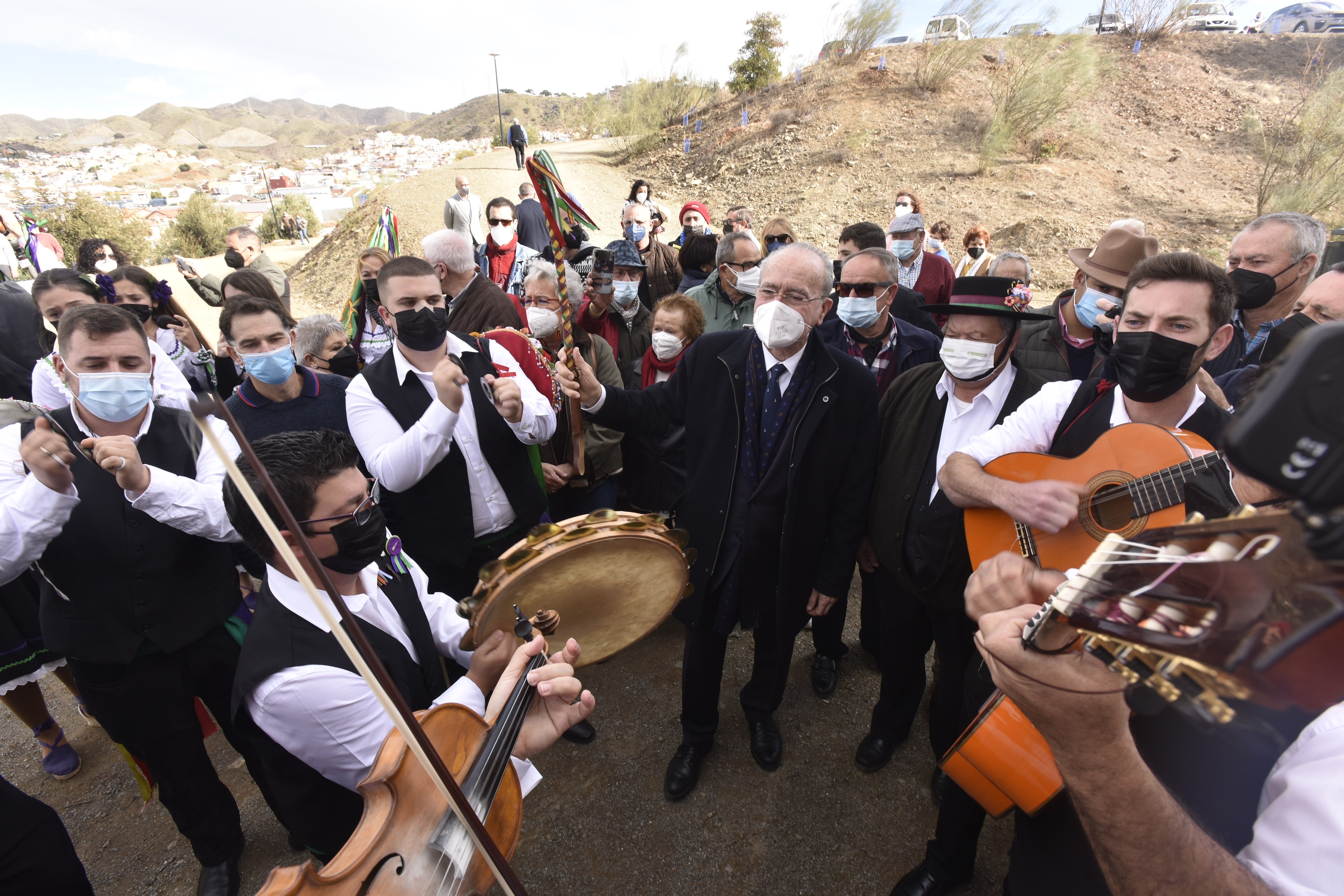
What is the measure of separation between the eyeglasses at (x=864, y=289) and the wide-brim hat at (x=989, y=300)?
0.72 m

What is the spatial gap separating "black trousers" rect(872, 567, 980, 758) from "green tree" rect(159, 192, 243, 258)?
28.8 meters

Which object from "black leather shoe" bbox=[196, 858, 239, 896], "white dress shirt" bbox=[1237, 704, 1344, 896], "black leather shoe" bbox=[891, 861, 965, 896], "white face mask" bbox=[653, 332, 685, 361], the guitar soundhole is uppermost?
"white dress shirt" bbox=[1237, 704, 1344, 896]

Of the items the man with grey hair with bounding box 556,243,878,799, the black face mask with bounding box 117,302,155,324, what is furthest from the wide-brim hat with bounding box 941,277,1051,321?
the black face mask with bounding box 117,302,155,324

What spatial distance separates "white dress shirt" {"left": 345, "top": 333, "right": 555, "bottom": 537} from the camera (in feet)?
8.87

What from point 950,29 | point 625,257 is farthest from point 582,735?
point 950,29

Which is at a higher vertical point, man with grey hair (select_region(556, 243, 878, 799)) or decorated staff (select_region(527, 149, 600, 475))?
decorated staff (select_region(527, 149, 600, 475))

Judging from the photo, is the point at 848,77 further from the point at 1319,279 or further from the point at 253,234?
the point at 1319,279

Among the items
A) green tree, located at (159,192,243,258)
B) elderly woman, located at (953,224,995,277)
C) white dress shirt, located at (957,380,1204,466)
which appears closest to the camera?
white dress shirt, located at (957,380,1204,466)

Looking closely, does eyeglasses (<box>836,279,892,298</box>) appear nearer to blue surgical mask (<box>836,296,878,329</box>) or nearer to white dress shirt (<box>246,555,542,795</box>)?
blue surgical mask (<box>836,296,878,329</box>)

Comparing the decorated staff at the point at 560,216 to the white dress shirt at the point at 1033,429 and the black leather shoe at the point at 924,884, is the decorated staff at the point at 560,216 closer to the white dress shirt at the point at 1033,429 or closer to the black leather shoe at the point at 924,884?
the white dress shirt at the point at 1033,429

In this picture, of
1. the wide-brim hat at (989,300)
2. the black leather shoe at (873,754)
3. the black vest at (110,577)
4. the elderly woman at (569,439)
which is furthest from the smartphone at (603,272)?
the black leather shoe at (873,754)

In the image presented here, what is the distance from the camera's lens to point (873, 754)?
3.29 metres

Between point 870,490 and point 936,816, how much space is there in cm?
179

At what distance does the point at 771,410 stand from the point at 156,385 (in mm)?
2987
